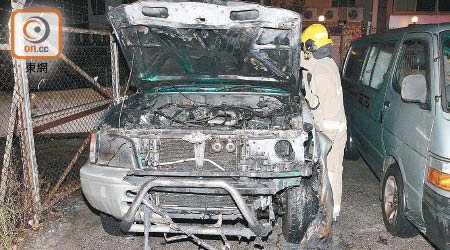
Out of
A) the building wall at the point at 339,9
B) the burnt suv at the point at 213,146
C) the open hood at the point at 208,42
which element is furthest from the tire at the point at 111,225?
the building wall at the point at 339,9

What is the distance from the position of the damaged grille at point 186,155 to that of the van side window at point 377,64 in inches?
91.0

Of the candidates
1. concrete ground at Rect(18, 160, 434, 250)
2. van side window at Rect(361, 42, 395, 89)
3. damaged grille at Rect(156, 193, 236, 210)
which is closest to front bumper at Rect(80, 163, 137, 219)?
damaged grille at Rect(156, 193, 236, 210)

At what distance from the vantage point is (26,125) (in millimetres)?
3926

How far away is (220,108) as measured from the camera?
13.4 feet

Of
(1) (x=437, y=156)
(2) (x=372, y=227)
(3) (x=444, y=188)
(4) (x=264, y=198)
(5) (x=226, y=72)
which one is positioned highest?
(5) (x=226, y=72)

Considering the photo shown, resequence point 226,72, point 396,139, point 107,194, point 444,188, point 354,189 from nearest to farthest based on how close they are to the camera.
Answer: point 444,188
point 107,194
point 396,139
point 226,72
point 354,189

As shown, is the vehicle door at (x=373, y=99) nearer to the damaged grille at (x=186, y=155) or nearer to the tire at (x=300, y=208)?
the tire at (x=300, y=208)

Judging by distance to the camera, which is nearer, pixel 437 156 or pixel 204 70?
pixel 437 156

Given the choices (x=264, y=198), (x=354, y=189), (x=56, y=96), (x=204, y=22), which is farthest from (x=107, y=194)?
(x=56, y=96)

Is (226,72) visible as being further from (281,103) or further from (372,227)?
(372,227)

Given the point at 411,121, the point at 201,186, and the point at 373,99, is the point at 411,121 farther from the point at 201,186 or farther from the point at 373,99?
the point at 201,186

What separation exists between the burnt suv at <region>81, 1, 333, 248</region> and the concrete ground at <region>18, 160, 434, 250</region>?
24 centimetres

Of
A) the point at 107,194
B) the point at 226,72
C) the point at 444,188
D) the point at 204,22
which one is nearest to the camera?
the point at 444,188

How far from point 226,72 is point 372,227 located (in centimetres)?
232
